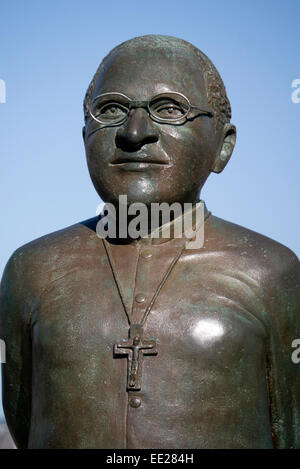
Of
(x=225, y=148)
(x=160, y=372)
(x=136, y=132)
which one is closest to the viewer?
(x=160, y=372)

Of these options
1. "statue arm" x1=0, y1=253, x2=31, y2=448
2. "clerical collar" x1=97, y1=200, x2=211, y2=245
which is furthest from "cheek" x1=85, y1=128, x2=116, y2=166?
"statue arm" x1=0, y1=253, x2=31, y2=448

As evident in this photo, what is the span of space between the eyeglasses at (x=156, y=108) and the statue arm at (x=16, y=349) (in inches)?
41.5

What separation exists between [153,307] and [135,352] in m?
0.28

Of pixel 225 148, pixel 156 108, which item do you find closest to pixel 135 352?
pixel 156 108

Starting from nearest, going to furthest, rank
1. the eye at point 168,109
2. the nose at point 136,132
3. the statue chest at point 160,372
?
the statue chest at point 160,372 < the nose at point 136,132 < the eye at point 168,109

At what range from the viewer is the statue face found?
511 cm

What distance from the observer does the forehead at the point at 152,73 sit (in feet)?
17.1

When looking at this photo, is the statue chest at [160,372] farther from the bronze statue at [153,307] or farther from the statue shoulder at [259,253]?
the statue shoulder at [259,253]

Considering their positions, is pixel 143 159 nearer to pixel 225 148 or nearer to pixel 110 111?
pixel 110 111

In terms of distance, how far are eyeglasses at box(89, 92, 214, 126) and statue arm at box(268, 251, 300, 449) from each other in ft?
3.47

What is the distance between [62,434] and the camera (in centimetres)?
484

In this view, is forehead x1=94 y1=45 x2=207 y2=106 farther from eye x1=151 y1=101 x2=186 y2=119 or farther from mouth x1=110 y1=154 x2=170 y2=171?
mouth x1=110 y1=154 x2=170 y2=171

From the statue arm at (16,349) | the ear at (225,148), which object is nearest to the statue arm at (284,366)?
the ear at (225,148)

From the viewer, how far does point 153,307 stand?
493 cm
